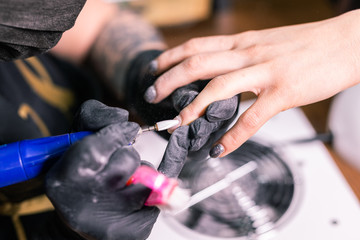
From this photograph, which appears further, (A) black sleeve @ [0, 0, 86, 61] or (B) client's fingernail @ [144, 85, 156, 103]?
(B) client's fingernail @ [144, 85, 156, 103]

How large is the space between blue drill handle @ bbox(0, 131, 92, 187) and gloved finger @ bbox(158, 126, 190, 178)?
0.11 meters

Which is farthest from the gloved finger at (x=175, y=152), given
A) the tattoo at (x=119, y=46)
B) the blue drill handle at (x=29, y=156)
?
the tattoo at (x=119, y=46)

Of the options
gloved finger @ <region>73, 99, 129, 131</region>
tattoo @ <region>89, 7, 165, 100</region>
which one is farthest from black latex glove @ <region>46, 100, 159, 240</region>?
tattoo @ <region>89, 7, 165, 100</region>

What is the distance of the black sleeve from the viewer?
316mm

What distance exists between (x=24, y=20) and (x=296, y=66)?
361mm

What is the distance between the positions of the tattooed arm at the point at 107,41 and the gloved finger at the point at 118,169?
42 centimetres

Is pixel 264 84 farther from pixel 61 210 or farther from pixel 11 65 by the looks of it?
pixel 11 65

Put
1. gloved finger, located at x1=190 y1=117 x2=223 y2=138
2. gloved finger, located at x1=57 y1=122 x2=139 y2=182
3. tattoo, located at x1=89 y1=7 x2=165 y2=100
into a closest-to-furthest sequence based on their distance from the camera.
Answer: gloved finger, located at x1=57 y1=122 x2=139 y2=182
gloved finger, located at x1=190 y1=117 x2=223 y2=138
tattoo, located at x1=89 y1=7 x2=165 y2=100

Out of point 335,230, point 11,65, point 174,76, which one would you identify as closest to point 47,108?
point 11,65

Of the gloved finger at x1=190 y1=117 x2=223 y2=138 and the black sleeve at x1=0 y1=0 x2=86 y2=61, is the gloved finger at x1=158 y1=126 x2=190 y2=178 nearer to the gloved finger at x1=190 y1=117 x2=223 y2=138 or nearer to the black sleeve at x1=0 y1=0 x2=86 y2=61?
the gloved finger at x1=190 y1=117 x2=223 y2=138

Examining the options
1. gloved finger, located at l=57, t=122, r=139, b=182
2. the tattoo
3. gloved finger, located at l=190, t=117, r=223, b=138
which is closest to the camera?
gloved finger, located at l=57, t=122, r=139, b=182

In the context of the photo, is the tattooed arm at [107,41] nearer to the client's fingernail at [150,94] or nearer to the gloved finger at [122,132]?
the client's fingernail at [150,94]

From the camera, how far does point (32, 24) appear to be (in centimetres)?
34

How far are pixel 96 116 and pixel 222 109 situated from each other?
16cm
